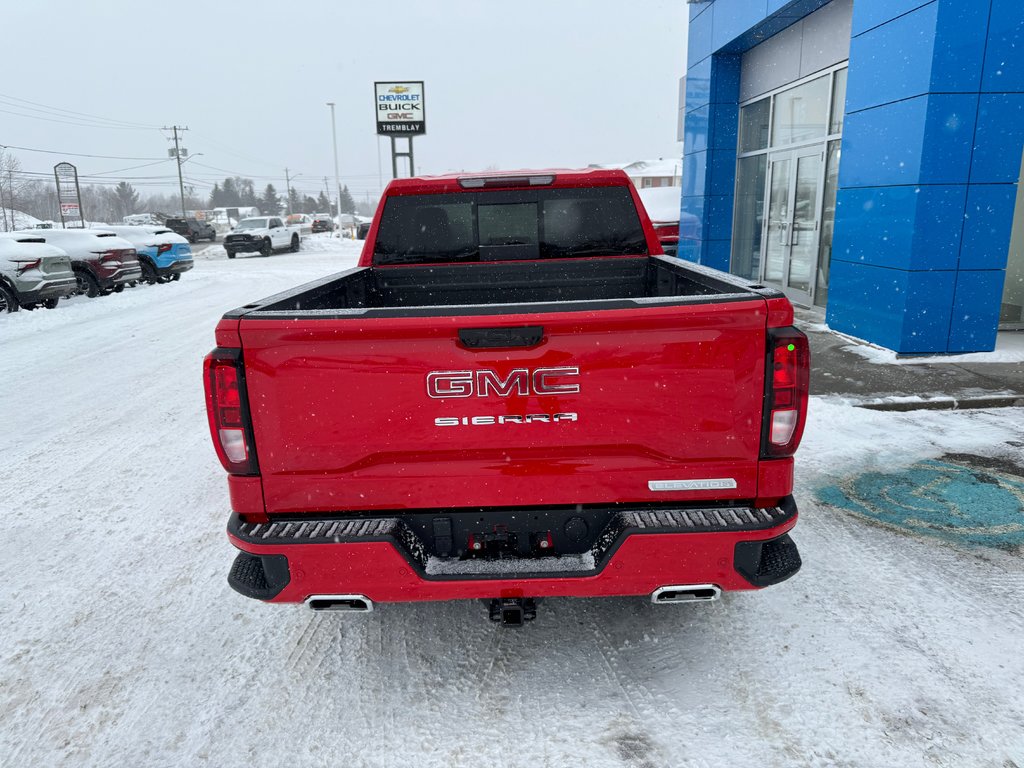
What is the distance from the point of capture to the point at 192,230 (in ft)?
152

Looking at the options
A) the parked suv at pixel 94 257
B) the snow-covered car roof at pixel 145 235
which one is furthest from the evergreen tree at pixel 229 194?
the parked suv at pixel 94 257

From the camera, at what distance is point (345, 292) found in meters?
3.93

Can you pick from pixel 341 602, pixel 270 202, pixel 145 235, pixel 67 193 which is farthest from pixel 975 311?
pixel 270 202

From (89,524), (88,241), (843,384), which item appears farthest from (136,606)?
(88,241)

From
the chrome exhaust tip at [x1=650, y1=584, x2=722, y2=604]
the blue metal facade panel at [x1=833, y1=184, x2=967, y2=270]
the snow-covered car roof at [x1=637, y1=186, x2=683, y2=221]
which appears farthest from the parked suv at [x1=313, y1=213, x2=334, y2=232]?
the chrome exhaust tip at [x1=650, y1=584, x2=722, y2=604]

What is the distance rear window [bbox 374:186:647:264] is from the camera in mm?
4402

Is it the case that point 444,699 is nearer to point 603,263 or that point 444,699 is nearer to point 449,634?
point 449,634

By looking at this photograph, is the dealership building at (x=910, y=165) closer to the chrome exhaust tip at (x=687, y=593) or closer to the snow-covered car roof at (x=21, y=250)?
the chrome exhaust tip at (x=687, y=593)

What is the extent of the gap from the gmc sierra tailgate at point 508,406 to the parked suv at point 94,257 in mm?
16263

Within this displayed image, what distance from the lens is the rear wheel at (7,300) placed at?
42.2ft

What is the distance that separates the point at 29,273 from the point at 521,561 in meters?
14.1

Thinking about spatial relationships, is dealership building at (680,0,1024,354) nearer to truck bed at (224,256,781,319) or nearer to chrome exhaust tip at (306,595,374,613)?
truck bed at (224,256,781,319)

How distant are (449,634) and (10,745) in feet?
5.59

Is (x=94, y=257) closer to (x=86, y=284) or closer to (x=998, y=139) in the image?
(x=86, y=284)
